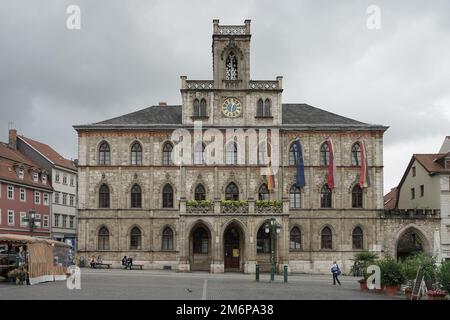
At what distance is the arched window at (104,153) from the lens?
2365 inches

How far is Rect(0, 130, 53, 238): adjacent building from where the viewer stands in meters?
65.9

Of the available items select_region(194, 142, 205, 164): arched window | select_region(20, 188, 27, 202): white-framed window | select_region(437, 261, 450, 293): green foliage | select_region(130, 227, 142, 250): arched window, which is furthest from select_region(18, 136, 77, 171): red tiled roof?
select_region(437, 261, 450, 293): green foliage

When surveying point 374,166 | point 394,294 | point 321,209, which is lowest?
point 394,294

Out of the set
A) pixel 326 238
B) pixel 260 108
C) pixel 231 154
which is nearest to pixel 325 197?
pixel 326 238

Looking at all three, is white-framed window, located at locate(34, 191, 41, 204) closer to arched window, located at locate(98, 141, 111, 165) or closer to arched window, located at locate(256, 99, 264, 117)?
arched window, located at locate(98, 141, 111, 165)

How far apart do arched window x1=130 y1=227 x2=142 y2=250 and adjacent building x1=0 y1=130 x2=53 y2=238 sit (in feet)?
29.4

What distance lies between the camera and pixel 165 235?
59656 millimetres

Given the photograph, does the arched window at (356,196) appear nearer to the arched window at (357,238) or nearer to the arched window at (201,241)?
the arched window at (357,238)

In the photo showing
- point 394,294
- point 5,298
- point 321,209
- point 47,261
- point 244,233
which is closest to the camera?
point 5,298

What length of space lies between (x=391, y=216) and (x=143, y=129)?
22.9 meters

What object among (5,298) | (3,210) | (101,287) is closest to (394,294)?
(101,287)

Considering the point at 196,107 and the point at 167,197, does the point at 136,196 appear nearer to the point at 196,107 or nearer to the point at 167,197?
the point at 167,197
